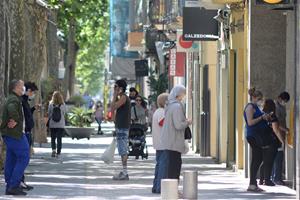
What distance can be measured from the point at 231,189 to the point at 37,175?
5.28m

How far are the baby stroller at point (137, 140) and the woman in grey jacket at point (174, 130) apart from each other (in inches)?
483

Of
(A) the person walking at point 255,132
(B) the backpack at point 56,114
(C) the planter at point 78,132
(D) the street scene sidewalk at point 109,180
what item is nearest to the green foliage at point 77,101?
(C) the planter at point 78,132

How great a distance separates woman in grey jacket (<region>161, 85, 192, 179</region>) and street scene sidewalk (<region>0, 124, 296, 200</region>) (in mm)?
656

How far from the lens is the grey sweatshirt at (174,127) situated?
806 inches

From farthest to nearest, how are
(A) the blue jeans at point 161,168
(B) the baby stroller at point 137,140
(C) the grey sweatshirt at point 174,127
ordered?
(B) the baby stroller at point 137,140, (A) the blue jeans at point 161,168, (C) the grey sweatshirt at point 174,127

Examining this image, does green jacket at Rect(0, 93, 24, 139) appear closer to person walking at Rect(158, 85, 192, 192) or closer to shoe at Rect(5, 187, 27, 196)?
shoe at Rect(5, 187, 27, 196)

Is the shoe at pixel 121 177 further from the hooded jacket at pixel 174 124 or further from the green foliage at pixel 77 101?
the green foliage at pixel 77 101

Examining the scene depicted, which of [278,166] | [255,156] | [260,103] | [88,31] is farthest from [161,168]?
[88,31]

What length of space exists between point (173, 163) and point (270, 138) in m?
2.55

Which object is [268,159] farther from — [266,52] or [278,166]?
[266,52]

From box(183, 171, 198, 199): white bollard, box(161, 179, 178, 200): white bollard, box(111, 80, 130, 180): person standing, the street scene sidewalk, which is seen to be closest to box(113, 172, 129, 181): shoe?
the street scene sidewalk

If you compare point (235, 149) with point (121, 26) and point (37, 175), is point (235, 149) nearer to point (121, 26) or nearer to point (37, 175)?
point (37, 175)

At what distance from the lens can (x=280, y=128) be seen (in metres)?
22.7

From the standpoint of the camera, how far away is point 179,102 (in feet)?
67.8
